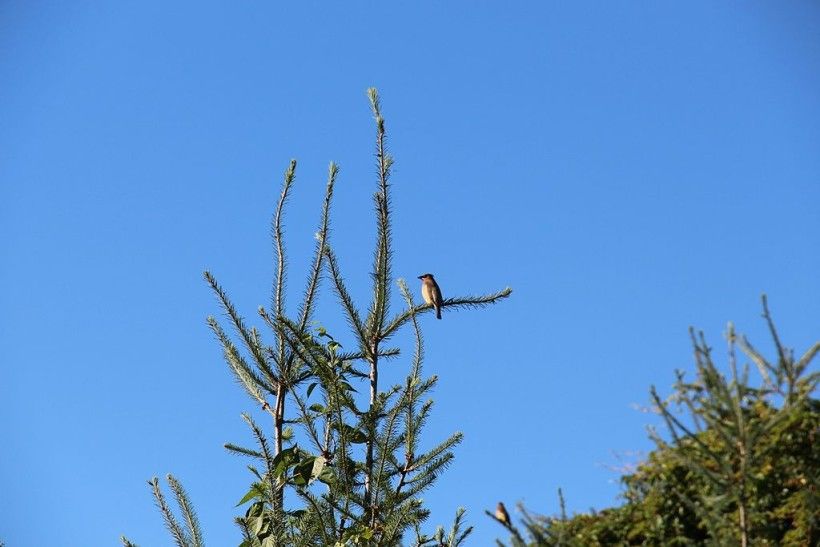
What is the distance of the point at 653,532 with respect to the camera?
188 inches

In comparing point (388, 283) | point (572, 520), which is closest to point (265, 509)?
point (388, 283)

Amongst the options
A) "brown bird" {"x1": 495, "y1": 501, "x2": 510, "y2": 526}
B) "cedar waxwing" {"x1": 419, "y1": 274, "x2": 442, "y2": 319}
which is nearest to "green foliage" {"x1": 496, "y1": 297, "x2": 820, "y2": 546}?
"brown bird" {"x1": 495, "y1": 501, "x2": 510, "y2": 526}

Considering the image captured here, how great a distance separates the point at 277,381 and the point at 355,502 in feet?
4.12

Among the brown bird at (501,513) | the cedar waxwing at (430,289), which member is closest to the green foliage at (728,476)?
the brown bird at (501,513)

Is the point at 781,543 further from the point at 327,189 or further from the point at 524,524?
the point at 327,189

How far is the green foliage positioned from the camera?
14.5 feet

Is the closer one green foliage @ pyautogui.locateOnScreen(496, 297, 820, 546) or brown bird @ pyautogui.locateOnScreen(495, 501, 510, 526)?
green foliage @ pyautogui.locateOnScreen(496, 297, 820, 546)

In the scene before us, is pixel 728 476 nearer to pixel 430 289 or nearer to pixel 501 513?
pixel 501 513

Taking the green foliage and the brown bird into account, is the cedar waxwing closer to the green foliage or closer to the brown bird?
the brown bird

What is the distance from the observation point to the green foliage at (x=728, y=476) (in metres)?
4.43

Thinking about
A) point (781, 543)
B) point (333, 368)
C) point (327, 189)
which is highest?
point (327, 189)

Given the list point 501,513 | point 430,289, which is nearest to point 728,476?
point 501,513

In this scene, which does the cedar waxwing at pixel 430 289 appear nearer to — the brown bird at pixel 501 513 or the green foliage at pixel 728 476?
the brown bird at pixel 501 513

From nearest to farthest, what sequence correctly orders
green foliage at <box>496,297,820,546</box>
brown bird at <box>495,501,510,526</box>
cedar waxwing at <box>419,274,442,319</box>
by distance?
green foliage at <box>496,297,820,546</box>, brown bird at <box>495,501,510,526</box>, cedar waxwing at <box>419,274,442,319</box>
